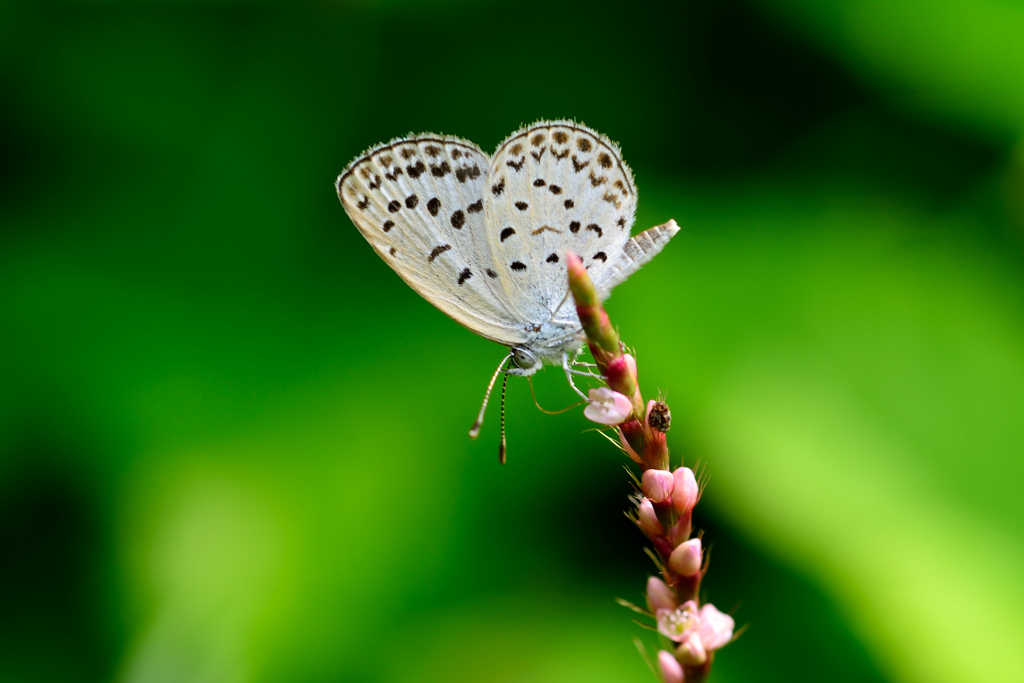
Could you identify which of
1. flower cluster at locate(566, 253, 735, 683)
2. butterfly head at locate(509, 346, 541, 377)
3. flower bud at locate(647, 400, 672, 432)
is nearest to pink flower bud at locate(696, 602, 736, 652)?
flower cluster at locate(566, 253, 735, 683)

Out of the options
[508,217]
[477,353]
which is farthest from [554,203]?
[477,353]

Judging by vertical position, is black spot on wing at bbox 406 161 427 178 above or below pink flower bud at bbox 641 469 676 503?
below

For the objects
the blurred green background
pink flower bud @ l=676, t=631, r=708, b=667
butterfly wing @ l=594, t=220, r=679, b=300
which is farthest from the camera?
the blurred green background

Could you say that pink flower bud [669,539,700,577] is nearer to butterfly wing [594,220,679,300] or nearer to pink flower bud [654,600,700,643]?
pink flower bud [654,600,700,643]

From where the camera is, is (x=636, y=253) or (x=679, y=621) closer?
(x=679, y=621)

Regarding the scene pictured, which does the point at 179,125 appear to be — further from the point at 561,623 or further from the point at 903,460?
the point at 903,460

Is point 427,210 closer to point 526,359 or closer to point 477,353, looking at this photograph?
point 526,359

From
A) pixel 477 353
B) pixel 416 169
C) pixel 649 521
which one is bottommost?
pixel 477 353
